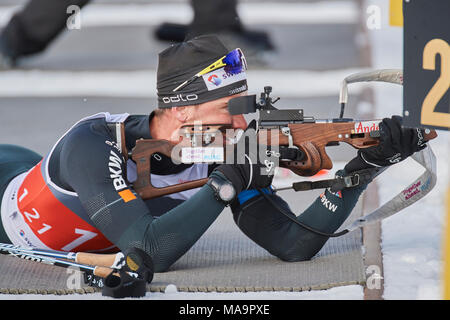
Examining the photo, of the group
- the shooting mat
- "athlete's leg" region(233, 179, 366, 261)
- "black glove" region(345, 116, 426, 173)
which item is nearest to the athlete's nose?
"athlete's leg" region(233, 179, 366, 261)

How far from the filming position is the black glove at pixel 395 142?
3.88m

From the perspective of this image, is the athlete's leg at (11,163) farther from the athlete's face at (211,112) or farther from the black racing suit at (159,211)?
the athlete's face at (211,112)

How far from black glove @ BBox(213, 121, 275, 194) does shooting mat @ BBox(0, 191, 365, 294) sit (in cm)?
42

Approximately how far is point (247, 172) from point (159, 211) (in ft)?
2.30

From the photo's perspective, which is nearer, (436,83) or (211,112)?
(436,83)

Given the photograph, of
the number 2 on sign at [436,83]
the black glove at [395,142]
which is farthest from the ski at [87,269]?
the number 2 on sign at [436,83]

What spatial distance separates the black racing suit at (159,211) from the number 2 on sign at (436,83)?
80 cm

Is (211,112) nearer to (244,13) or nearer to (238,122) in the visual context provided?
(238,122)

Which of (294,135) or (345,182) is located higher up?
(294,135)

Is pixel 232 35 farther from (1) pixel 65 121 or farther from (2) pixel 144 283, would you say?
(2) pixel 144 283

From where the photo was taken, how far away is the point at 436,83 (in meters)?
3.53

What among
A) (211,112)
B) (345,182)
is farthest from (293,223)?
(211,112)

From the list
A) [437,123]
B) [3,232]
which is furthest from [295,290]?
[3,232]
